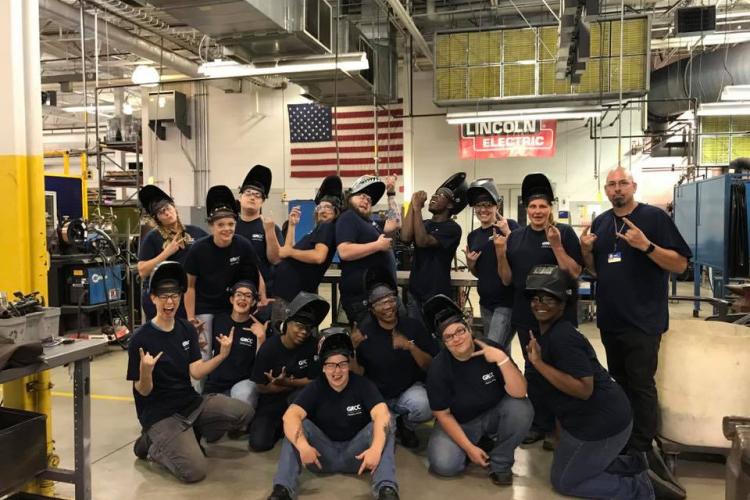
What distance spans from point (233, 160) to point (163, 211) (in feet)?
34.6

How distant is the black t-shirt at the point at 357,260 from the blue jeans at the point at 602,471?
1661 mm

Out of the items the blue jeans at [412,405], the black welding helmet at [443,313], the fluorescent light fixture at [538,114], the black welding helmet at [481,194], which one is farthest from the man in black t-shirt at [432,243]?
the fluorescent light fixture at [538,114]

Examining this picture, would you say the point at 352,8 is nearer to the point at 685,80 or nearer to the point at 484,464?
the point at 685,80

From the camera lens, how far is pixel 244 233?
14.6 feet

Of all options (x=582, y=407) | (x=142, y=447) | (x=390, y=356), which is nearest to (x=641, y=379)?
(x=582, y=407)

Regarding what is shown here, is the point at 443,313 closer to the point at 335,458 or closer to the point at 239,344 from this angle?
the point at 335,458

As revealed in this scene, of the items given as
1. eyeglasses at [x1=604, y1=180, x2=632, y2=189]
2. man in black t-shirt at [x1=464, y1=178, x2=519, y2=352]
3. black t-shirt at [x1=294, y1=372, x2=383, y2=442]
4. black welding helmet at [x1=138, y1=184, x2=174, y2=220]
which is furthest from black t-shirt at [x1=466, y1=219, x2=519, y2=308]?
black welding helmet at [x1=138, y1=184, x2=174, y2=220]

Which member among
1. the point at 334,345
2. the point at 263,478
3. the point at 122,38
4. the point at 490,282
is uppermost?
the point at 122,38

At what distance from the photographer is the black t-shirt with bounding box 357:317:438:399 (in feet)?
12.4

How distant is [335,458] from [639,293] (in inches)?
79.6

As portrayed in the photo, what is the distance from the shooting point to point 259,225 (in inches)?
178

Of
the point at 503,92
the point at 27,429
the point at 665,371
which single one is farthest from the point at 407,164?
the point at 27,429

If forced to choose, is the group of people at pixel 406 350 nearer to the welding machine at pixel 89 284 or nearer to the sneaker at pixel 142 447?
the sneaker at pixel 142 447

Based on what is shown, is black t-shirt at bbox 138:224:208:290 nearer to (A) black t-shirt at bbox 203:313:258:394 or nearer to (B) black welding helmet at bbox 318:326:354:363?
(A) black t-shirt at bbox 203:313:258:394
